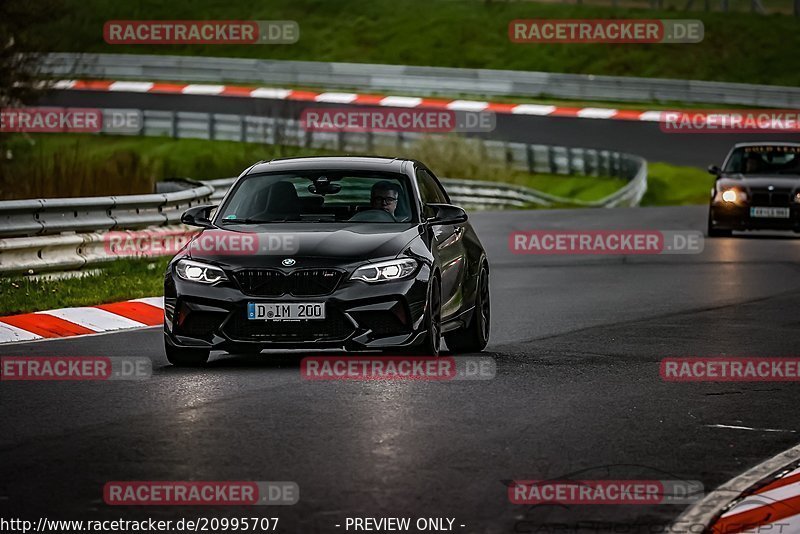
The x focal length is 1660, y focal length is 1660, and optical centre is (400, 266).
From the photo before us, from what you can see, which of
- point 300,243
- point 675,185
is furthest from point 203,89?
point 300,243

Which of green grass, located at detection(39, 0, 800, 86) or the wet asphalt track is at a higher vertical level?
A: green grass, located at detection(39, 0, 800, 86)

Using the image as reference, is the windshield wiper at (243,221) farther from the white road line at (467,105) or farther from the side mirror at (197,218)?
the white road line at (467,105)

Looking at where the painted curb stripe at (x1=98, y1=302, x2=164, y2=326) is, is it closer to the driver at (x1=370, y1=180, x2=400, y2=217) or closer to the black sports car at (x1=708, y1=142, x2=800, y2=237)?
the driver at (x1=370, y1=180, x2=400, y2=217)

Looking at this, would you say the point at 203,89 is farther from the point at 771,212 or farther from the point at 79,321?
the point at 79,321

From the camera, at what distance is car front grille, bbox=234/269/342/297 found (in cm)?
1080

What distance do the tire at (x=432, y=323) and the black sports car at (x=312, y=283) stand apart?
1cm

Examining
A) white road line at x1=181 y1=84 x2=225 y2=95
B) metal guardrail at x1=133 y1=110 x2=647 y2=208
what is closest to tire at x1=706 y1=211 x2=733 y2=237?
metal guardrail at x1=133 y1=110 x2=647 y2=208

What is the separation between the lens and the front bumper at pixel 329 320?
1078cm

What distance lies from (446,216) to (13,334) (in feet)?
13.3

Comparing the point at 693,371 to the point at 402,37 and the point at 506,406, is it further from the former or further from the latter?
the point at 402,37

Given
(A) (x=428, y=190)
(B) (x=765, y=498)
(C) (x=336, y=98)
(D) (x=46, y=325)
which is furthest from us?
(C) (x=336, y=98)

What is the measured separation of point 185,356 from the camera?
11.4 m

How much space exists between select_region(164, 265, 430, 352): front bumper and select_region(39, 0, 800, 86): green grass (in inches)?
1789

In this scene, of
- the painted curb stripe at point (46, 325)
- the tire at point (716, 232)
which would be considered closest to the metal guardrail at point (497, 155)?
the tire at point (716, 232)
